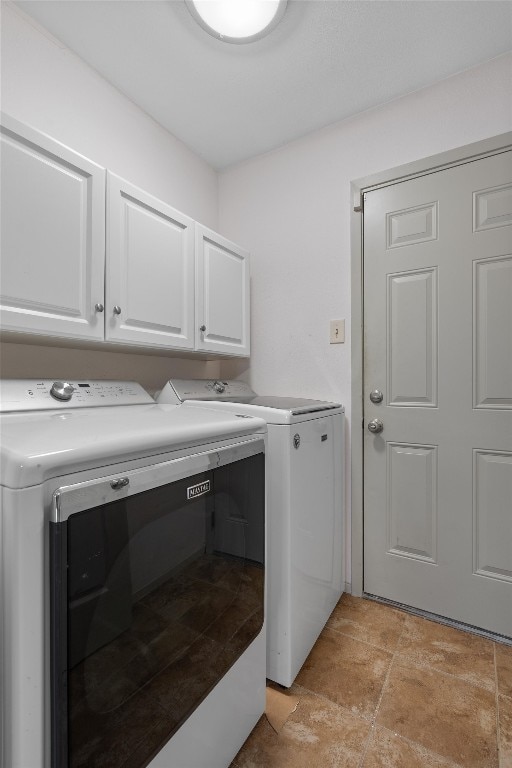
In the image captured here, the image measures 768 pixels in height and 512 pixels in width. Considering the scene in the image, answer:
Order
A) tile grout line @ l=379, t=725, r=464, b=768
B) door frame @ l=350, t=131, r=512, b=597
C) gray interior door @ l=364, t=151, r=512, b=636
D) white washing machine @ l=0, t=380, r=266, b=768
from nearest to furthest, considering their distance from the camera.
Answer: white washing machine @ l=0, t=380, r=266, b=768
tile grout line @ l=379, t=725, r=464, b=768
gray interior door @ l=364, t=151, r=512, b=636
door frame @ l=350, t=131, r=512, b=597

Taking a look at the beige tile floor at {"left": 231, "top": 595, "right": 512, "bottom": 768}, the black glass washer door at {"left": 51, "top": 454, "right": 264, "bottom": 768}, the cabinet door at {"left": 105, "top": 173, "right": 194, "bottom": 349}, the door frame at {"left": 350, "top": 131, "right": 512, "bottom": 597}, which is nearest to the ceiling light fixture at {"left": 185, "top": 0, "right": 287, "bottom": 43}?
the cabinet door at {"left": 105, "top": 173, "right": 194, "bottom": 349}

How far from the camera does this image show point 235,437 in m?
1.08

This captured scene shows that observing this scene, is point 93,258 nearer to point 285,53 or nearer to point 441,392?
point 285,53

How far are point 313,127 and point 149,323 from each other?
1497 millimetres

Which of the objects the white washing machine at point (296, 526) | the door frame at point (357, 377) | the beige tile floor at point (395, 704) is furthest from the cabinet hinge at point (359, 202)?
the beige tile floor at point (395, 704)

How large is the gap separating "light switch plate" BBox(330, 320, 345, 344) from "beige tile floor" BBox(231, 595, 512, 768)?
1.39 m

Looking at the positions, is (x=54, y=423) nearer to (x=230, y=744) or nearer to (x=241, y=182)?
(x=230, y=744)

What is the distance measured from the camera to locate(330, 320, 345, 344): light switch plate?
77.9 inches

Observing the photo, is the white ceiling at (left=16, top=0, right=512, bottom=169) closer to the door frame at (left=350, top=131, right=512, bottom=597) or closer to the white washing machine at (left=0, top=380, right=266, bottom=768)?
the door frame at (left=350, top=131, right=512, bottom=597)

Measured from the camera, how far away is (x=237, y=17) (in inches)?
54.3

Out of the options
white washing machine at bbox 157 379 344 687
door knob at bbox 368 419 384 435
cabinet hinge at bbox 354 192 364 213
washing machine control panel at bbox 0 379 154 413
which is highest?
cabinet hinge at bbox 354 192 364 213

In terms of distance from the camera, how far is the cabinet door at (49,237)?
1.10 metres

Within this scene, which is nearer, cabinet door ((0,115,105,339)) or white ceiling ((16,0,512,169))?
cabinet door ((0,115,105,339))

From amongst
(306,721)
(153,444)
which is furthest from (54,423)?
(306,721)
